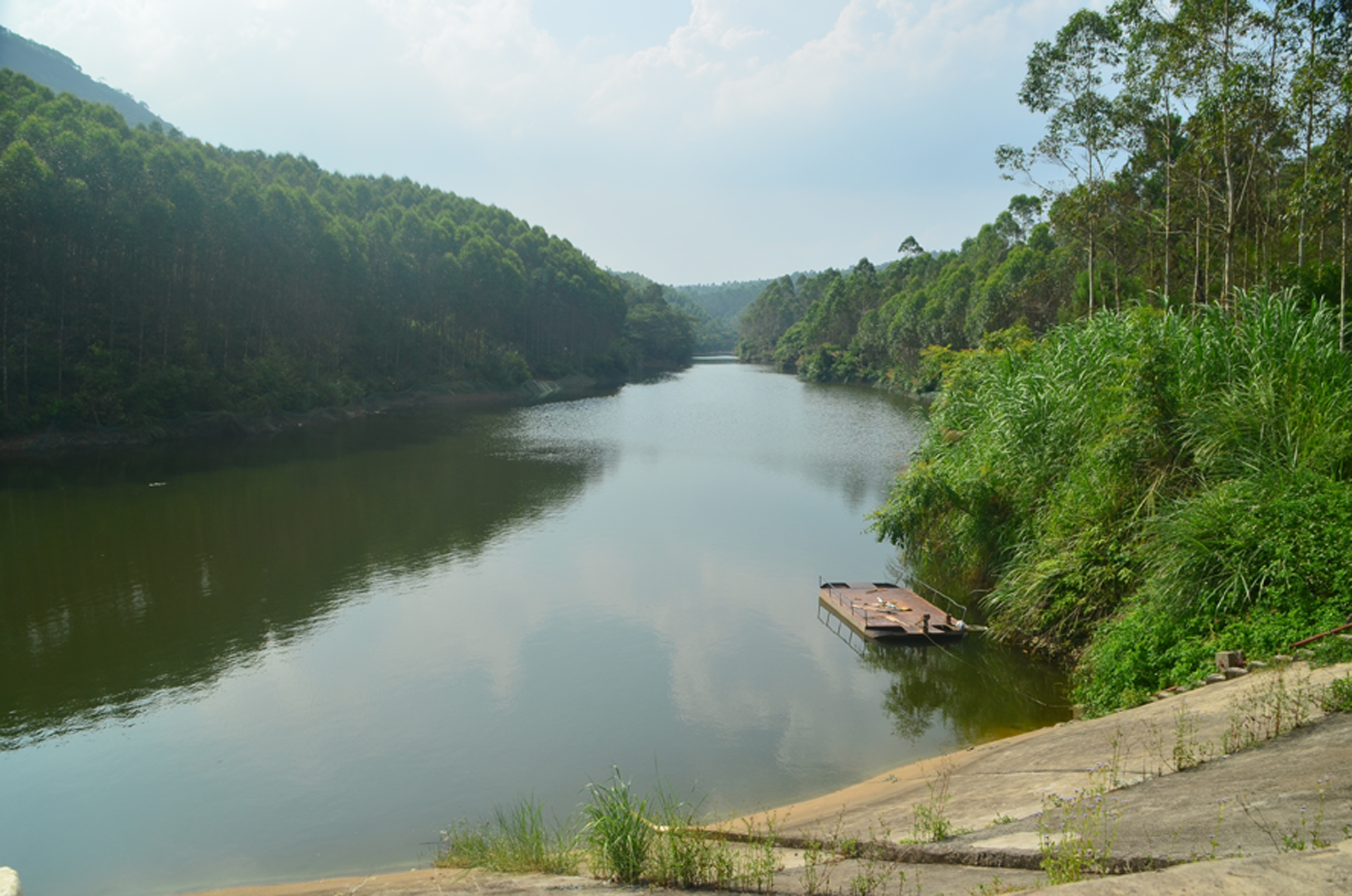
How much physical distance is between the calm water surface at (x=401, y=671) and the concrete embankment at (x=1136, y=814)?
67.9 inches

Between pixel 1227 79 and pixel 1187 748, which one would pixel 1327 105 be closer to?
pixel 1227 79

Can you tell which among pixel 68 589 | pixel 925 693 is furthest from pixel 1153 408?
pixel 68 589

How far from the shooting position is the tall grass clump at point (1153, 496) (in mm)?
9367

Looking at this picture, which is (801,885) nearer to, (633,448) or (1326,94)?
(1326,94)

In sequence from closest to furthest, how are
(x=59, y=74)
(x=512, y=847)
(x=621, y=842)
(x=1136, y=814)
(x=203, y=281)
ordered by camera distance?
(x=1136, y=814) → (x=621, y=842) → (x=512, y=847) → (x=203, y=281) → (x=59, y=74)

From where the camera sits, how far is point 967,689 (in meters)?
12.6

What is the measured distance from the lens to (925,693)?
1256cm

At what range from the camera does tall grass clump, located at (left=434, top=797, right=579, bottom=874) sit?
6453 mm

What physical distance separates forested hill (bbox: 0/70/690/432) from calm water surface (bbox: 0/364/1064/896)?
10.7 meters

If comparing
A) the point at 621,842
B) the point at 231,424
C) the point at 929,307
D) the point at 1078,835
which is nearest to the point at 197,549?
the point at 621,842

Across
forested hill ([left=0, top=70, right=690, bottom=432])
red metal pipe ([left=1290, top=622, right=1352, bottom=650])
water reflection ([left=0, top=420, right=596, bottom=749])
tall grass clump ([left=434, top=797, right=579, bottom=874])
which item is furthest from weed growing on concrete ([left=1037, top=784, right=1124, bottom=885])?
forested hill ([left=0, top=70, right=690, bottom=432])

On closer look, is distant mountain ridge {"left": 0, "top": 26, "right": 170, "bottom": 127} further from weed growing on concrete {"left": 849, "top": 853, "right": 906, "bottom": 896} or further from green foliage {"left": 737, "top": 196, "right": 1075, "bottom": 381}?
weed growing on concrete {"left": 849, "top": 853, "right": 906, "bottom": 896}

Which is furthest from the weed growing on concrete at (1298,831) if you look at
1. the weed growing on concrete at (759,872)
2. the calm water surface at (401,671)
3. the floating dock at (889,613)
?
the floating dock at (889,613)

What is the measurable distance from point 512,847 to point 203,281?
142 feet
